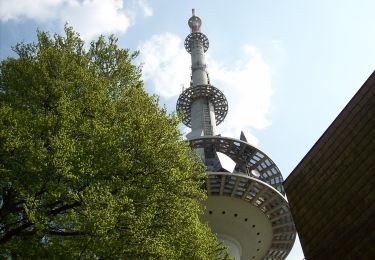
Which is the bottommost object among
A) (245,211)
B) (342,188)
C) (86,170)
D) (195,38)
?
(86,170)

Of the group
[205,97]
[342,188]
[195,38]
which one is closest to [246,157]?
[205,97]

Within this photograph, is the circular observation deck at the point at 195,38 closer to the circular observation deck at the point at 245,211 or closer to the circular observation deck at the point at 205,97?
the circular observation deck at the point at 205,97

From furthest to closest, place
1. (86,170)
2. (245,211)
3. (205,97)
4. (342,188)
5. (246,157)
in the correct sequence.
Result: (205,97), (246,157), (245,211), (342,188), (86,170)

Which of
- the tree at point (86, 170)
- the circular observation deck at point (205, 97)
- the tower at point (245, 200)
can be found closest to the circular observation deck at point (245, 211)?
the tower at point (245, 200)

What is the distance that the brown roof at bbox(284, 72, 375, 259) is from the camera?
13281 mm

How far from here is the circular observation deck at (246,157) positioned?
105ft

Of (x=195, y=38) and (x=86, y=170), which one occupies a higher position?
(x=195, y=38)

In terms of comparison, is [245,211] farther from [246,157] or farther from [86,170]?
[86,170]

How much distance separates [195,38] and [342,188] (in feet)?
128

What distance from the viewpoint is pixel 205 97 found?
41.9 metres

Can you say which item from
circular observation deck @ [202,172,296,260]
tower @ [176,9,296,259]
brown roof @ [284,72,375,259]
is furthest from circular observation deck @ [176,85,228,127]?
brown roof @ [284,72,375,259]

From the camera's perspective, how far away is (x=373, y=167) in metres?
13.1

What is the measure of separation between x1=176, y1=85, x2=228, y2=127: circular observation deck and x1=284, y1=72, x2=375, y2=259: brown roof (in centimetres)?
2591

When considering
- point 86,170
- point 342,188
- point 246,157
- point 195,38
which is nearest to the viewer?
point 86,170
